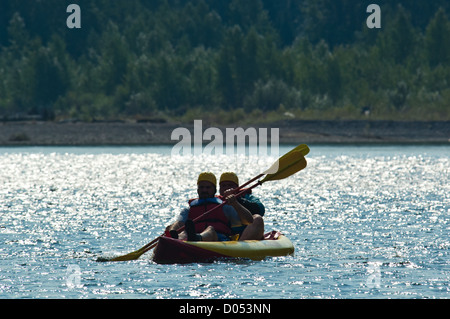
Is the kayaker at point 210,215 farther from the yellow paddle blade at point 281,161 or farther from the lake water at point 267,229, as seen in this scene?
the yellow paddle blade at point 281,161

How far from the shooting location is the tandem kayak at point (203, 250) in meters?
16.8

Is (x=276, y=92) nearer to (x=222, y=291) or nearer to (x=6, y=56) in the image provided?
(x=6, y=56)

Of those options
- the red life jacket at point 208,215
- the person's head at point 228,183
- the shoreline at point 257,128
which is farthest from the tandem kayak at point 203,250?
the shoreline at point 257,128

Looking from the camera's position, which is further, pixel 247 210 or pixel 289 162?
pixel 289 162

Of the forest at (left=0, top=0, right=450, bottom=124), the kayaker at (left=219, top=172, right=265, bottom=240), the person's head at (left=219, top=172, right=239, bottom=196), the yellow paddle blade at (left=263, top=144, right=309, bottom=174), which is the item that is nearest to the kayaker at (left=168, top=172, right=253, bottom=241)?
the kayaker at (left=219, top=172, right=265, bottom=240)

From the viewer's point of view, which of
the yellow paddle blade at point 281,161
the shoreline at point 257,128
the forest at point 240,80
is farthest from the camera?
the forest at point 240,80

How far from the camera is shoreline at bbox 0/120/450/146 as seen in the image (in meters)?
70.1

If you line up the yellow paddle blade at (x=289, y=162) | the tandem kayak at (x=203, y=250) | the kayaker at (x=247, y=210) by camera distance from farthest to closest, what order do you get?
the yellow paddle blade at (x=289, y=162)
the kayaker at (x=247, y=210)
the tandem kayak at (x=203, y=250)

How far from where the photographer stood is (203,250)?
1692cm

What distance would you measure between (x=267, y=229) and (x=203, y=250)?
21.2 feet

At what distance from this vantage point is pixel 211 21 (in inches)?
4395

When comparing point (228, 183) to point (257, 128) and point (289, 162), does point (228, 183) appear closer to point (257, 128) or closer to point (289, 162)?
point (289, 162)

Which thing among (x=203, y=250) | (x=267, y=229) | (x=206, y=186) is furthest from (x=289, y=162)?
(x=203, y=250)

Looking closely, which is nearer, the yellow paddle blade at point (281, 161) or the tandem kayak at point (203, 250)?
the tandem kayak at point (203, 250)
